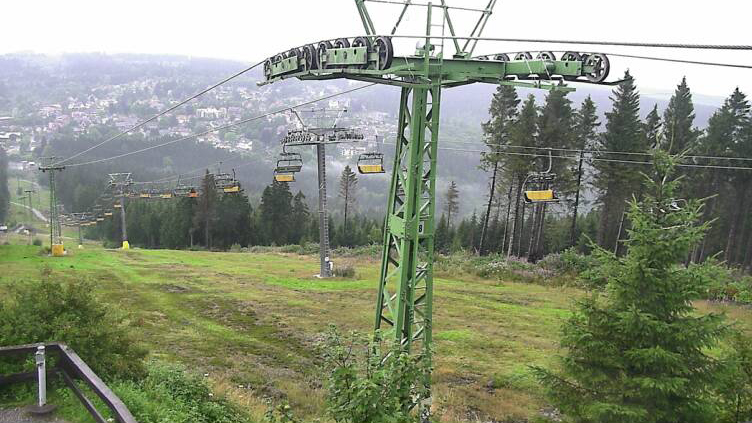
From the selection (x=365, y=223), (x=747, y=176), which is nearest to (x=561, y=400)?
(x=747, y=176)

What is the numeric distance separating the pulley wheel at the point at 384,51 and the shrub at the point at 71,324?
6.46 m

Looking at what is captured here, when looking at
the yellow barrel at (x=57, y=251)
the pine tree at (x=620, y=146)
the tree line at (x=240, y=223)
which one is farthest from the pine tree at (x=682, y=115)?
the yellow barrel at (x=57, y=251)

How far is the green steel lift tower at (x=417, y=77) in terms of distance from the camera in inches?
371

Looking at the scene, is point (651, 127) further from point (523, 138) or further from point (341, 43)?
point (341, 43)

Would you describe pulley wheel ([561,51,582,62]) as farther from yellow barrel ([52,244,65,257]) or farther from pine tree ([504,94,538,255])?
yellow barrel ([52,244,65,257])

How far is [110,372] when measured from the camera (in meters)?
8.95

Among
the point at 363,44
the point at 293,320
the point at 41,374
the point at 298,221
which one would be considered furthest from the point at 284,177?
the point at 298,221

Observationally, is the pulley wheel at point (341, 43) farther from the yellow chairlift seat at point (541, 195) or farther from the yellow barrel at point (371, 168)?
the yellow barrel at point (371, 168)

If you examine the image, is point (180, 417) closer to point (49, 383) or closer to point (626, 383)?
point (49, 383)

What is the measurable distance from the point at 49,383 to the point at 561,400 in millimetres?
7647

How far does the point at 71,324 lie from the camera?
28.2ft

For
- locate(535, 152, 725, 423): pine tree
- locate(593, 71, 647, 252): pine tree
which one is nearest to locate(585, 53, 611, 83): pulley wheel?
locate(535, 152, 725, 423): pine tree

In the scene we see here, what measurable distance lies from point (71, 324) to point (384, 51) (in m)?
6.85

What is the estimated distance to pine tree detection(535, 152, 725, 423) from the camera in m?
7.89
